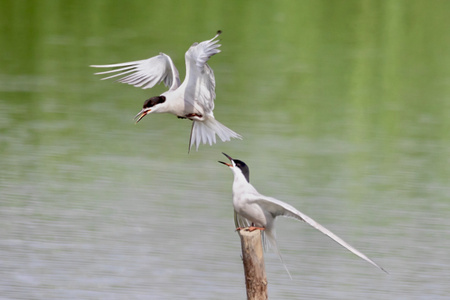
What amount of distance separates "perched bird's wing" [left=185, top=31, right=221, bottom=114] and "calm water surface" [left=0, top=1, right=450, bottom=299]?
1.58 meters

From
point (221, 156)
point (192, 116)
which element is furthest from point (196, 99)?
point (221, 156)

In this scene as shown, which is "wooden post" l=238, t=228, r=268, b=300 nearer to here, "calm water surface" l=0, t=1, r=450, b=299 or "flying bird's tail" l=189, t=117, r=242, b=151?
"flying bird's tail" l=189, t=117, r=242, b=151

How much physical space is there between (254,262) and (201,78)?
1217 millimetres

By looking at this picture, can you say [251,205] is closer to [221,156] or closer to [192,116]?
[192,116]

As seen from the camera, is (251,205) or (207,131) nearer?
(251,205)

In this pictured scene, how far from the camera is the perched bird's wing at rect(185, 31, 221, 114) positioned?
5.76 m

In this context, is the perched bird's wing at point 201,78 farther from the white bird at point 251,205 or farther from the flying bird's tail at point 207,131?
the white bird at point 251,205

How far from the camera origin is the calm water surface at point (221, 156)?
23.9ft

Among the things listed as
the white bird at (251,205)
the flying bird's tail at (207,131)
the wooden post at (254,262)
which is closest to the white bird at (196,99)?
the flying bird's tail at (207,131)

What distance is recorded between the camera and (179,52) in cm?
1347

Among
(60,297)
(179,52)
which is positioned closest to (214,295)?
(60,297)

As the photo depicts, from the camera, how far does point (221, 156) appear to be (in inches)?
384

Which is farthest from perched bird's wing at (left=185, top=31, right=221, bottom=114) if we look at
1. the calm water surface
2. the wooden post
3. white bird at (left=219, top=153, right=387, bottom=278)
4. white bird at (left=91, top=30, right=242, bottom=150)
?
the calm water surface

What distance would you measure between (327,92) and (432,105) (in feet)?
4.08
